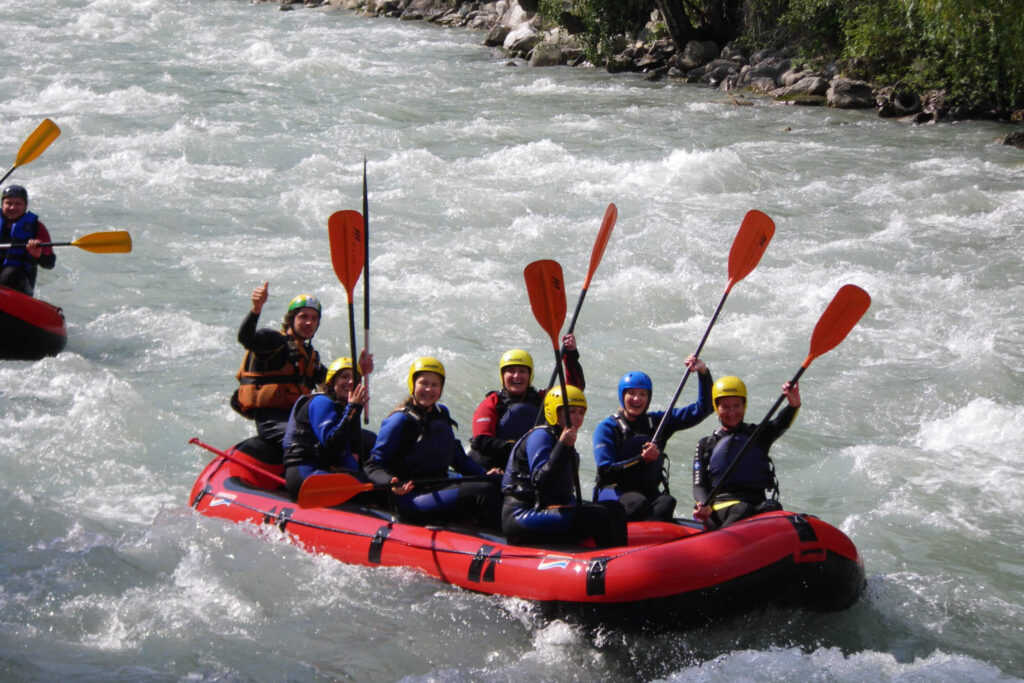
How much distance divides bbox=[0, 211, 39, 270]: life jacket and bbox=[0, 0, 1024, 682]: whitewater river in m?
0.70

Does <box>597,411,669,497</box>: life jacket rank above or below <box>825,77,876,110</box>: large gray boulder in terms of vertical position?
above

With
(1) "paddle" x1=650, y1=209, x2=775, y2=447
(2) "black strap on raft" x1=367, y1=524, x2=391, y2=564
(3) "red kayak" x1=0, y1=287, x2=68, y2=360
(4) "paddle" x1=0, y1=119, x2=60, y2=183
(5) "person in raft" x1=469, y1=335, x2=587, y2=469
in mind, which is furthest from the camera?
(4) "paddle" x1=0, y1=119, x2=60, y2=183

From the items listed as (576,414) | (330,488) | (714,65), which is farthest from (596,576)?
(714,65)

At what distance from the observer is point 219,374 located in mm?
7859

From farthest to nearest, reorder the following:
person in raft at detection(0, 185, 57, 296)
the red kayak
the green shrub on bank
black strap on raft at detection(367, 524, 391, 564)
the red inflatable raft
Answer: the green shrub on bank, person in raft at detection(0, 185, 57, 296), the red kayak, black strap on raft at detection(367, 524, 391, 564), the red inflatable raft

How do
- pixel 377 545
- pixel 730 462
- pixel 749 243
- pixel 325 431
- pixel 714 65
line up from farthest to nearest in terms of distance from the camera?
pixel 714 65 < pixel 749 243 < pixel 325 431 < pixel 730 462 < pixel 377 545

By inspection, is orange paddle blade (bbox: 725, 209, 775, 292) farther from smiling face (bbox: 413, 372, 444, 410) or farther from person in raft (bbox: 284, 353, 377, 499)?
person in raft (bbox: 284, 353, 377, 499)

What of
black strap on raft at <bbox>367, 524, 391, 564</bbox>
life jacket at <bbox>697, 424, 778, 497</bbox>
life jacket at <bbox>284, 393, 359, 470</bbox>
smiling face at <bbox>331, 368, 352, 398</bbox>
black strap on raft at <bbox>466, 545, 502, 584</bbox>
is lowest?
black strap on raft at <bbox>367, 524, 391, 564</bbox>

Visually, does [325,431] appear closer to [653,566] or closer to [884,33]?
[653,566]

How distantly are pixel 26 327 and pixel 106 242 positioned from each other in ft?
2.74

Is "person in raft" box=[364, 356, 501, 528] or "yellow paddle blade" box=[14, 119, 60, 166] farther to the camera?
"yellow paddle blade" box=[14, 119, 60, 166]

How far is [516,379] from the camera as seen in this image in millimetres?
5574

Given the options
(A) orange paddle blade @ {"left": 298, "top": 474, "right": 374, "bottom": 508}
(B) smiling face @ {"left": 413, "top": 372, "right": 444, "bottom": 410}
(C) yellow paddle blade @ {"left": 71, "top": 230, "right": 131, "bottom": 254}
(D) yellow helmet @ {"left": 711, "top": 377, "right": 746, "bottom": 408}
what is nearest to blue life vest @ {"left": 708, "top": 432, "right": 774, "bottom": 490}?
(D) yellow helmet @ {"left": 711, "top": 377, "right": 746, "bottom": 408}

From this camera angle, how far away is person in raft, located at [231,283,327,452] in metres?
5.64
